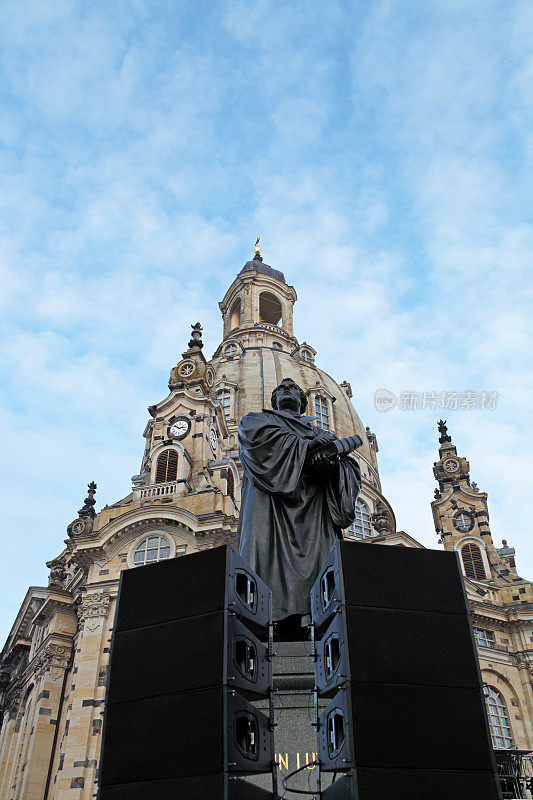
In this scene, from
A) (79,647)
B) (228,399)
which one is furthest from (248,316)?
(79,647)

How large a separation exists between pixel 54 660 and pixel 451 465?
28392mm

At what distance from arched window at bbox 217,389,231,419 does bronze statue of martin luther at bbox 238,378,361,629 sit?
4685 centimetres

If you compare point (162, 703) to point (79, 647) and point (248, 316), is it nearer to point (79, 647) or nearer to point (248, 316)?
point (79, 647)

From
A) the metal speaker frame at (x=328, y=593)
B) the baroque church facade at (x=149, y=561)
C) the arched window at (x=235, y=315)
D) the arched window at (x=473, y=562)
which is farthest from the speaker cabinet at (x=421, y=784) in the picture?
the arched window at (x=235, y=315)

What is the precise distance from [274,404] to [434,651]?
4.93 m

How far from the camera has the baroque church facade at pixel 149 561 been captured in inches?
1144

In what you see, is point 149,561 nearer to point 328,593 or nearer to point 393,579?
point 328,593

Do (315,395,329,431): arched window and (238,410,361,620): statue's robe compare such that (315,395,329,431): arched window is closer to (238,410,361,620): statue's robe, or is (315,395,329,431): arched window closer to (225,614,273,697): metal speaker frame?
(238,410,361,620): statue's robe

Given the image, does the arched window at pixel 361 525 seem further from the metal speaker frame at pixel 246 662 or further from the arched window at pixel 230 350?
the metal speaker frame at pixel 246 662

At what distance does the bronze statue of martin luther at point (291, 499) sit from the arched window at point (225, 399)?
154ft

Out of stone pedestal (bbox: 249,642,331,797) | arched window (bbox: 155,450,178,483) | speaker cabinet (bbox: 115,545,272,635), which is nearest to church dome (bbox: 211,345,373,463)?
arched window (bbox: 155,450,178,483)

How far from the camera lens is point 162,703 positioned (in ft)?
15.8

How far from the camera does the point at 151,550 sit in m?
31.0

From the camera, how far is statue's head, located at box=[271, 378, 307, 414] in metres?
9.19
